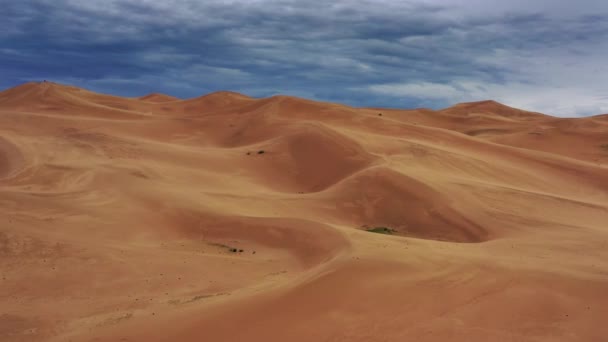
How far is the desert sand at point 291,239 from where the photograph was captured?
648 centimetres

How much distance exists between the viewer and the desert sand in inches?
255

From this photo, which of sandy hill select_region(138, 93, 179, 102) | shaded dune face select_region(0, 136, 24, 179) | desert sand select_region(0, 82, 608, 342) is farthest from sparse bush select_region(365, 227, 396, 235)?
sandy hill select_region(138, 93, 179, 102)

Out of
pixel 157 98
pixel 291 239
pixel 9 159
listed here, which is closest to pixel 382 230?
pixel 291 239

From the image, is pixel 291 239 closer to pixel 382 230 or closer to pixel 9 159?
pixel 382 230

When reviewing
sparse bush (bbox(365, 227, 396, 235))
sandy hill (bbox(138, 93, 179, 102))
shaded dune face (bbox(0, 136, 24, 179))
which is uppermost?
sandy hill (bbox(138, 93, 179, 102))

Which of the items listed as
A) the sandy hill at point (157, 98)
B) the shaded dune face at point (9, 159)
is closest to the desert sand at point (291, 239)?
the shaded dune face at point (9, 159)

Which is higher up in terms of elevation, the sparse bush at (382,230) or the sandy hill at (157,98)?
the sandy hill at (157,98)

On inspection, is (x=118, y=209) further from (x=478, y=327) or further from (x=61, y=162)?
(x=478, y=327)

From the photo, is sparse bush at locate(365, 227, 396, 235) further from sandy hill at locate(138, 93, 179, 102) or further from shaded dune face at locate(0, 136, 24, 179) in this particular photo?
sandy hill at locate(138, 93, 179, 102)

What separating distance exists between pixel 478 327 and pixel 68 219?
936cm

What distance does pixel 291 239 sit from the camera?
1127 cm

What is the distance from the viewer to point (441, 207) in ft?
45.8

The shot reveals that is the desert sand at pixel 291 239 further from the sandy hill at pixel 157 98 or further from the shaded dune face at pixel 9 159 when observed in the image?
the sandy hill at pixel 157 98

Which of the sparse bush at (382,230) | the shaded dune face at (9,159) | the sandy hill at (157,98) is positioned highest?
the sandy hill at (157,98)
